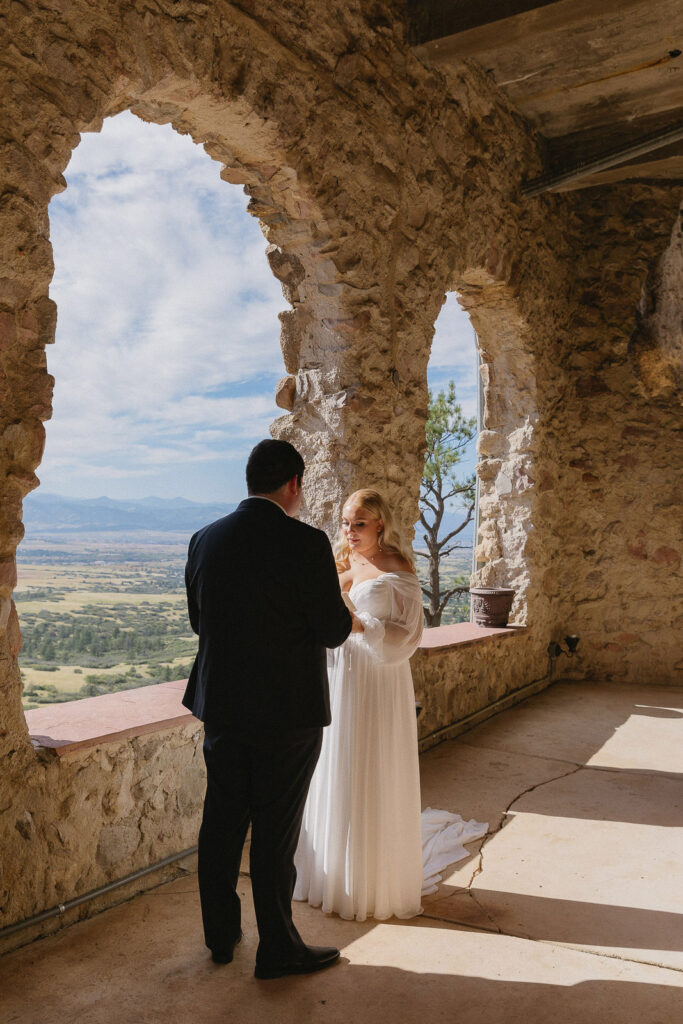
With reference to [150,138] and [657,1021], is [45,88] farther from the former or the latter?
[657,1021]

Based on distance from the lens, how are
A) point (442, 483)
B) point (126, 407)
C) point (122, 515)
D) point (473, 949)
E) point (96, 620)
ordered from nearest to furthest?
point (473, 949) → point (96, 620) → point (122, 515) → point (126, 407) → point (442, 483)

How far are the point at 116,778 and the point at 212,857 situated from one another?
520mm

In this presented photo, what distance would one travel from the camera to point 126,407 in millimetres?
8469

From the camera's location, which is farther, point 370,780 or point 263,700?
point 370,780

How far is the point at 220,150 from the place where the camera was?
3018 mm

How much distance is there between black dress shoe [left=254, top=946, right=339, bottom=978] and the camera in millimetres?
1982

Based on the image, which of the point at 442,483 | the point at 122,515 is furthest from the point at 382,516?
the point at 442,483

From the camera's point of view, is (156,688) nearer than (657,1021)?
No

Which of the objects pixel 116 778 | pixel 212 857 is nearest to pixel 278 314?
pixel 116 778

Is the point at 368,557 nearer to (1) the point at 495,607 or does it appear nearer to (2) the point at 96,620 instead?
(2) the point at 96,620

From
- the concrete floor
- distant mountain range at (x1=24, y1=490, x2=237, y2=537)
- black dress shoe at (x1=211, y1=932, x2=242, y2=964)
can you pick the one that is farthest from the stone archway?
distant mountain range at (x1=24, y1=490, x2=237, y2=537)

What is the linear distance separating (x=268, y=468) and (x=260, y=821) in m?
0.90

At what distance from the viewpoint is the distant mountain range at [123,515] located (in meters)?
3.46

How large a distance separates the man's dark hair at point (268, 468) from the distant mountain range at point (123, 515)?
1.12 metres
